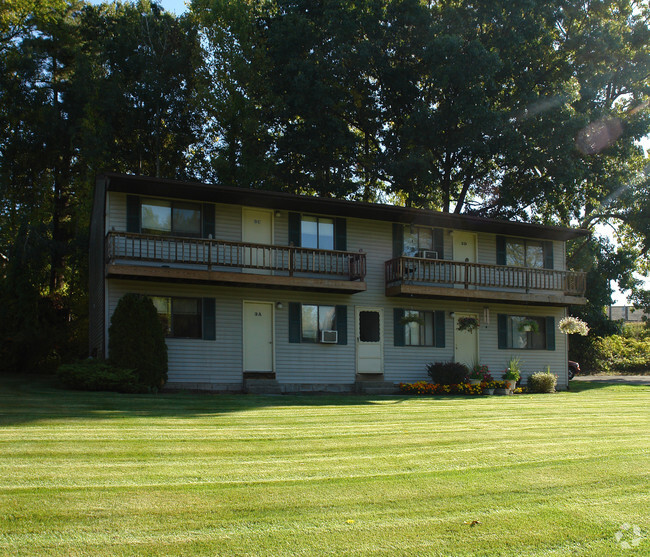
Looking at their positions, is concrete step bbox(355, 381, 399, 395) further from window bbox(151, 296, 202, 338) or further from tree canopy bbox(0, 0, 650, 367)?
tree canopy bbox(0, 0, 650, 367)

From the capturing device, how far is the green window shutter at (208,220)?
19.3m

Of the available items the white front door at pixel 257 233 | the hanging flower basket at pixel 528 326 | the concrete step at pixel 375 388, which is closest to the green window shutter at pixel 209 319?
the white front door at pixel 257 233

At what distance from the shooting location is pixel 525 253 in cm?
2419

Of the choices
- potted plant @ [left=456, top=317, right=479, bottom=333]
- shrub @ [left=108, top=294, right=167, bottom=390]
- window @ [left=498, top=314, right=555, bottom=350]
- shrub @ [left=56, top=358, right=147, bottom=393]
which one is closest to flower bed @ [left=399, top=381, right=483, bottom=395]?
potted plant @ [left=456, top=317, right=479, bottom=333]

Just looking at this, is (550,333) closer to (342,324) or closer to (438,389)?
(438,389)

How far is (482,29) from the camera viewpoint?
3080cm

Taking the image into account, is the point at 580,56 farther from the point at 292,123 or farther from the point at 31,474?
the point at 31,474

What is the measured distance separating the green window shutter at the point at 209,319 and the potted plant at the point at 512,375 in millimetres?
9244

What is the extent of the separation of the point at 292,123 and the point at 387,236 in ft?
40.3

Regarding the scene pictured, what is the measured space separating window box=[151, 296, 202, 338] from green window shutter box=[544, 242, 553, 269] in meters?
12.8

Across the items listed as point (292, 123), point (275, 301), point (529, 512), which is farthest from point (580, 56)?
point (529, 512)

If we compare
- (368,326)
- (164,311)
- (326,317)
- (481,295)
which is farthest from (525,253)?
(164,311)

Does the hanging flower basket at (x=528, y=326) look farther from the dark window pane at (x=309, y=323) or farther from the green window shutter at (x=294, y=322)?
the green window shutter at (x=294, y=322)

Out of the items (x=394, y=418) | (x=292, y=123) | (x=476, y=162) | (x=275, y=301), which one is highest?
(x=292, y=123)
